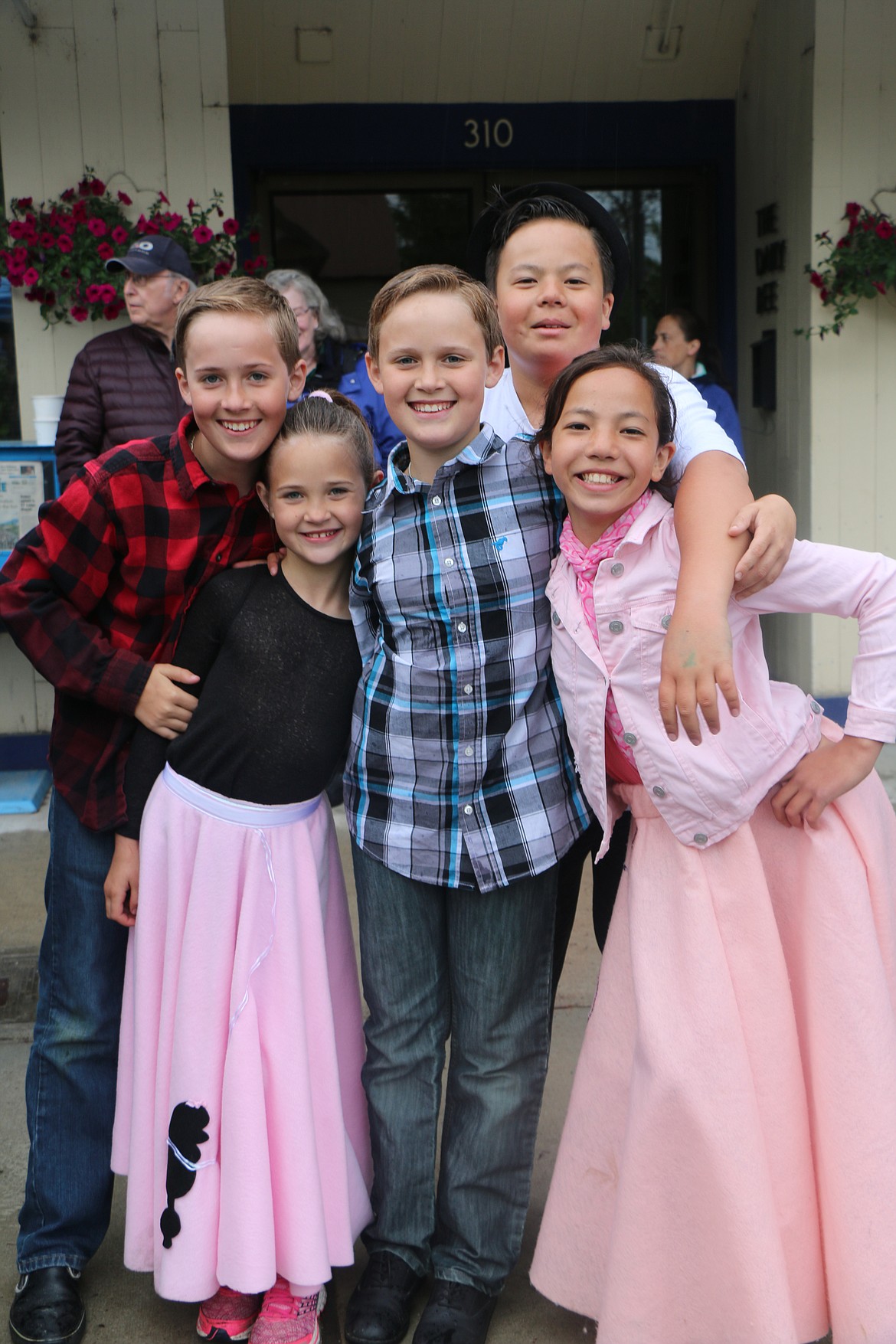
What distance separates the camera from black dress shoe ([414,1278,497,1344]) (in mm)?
2068

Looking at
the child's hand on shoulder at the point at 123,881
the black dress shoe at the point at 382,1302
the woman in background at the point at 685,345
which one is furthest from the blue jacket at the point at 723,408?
the black dress shoe at the point at 382,1302

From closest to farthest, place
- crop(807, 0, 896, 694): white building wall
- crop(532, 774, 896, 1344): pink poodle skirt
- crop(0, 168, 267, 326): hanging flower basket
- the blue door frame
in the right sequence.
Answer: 1. crop(532, 774, 896, 1344): pink poodle skirt
2. crop(0, 168, 267, 326): hanging flower basket
3. crop(807, 0, 896, 694): white building wall
4. the blue door frame

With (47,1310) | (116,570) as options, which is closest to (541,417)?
(116,570)

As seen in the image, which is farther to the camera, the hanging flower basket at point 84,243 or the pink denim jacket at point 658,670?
the hanging flower basket at point 84,243

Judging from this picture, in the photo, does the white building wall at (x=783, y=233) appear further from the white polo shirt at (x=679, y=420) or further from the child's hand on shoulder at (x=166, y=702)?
the child's hand on shoulder at (x=166, y=702)

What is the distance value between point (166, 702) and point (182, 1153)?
704 mm

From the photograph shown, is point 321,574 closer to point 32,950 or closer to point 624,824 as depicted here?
point 624,824

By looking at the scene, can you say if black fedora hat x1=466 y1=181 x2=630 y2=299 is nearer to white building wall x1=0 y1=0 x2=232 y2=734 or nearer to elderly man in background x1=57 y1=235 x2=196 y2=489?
elderly man in background x1=57 y1=235 x2=196 y2=489

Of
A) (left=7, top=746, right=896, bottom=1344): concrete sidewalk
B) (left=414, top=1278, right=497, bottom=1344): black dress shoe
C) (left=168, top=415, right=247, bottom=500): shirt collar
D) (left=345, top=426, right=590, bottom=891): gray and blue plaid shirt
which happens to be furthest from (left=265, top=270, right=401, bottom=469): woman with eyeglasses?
(left=414, top=1278, right=497, bottom=1344): black dress shoe

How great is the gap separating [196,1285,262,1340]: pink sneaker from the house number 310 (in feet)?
16.7

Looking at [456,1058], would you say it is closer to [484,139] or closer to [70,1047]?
[70,1047]

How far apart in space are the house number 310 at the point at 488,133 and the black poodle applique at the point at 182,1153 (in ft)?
16.2

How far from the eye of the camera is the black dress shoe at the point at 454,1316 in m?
2.07

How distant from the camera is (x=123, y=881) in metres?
2.12
